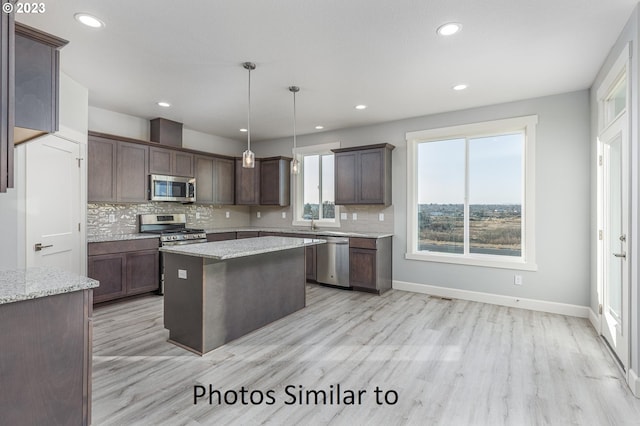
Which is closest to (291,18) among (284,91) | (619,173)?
(284,91)

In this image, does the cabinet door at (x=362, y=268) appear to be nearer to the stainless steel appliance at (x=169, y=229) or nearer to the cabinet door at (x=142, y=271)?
the stainless steel appliance at (x=169, y=229)

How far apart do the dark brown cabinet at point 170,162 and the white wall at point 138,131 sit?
0.43 meters

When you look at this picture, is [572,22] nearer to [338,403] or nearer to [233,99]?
[338,403]

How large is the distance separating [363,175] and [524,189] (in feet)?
7.35

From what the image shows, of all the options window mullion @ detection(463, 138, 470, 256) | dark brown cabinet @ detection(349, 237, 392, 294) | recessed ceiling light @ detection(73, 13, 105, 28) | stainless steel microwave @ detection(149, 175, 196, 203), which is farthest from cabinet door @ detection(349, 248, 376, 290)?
recessed ceiling light @ detection(73, 13, 105, 28)

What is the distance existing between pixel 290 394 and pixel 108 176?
12.9ft

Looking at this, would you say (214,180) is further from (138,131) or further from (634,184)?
(634,184)

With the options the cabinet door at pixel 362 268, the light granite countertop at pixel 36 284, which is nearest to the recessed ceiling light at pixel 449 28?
the light granite countertop at pixel 36 284

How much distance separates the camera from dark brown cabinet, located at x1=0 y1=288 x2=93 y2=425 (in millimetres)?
1441

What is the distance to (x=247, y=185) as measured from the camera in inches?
253

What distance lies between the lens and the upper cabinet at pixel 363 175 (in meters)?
5.07

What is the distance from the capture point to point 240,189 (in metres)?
6.38

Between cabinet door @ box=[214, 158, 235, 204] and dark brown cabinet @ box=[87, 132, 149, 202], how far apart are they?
1316 millimetres

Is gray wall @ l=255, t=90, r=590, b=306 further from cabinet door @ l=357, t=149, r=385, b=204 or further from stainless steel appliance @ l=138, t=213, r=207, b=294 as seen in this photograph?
stainless steel appliance @ l=138, t=213, r=207, b=294
